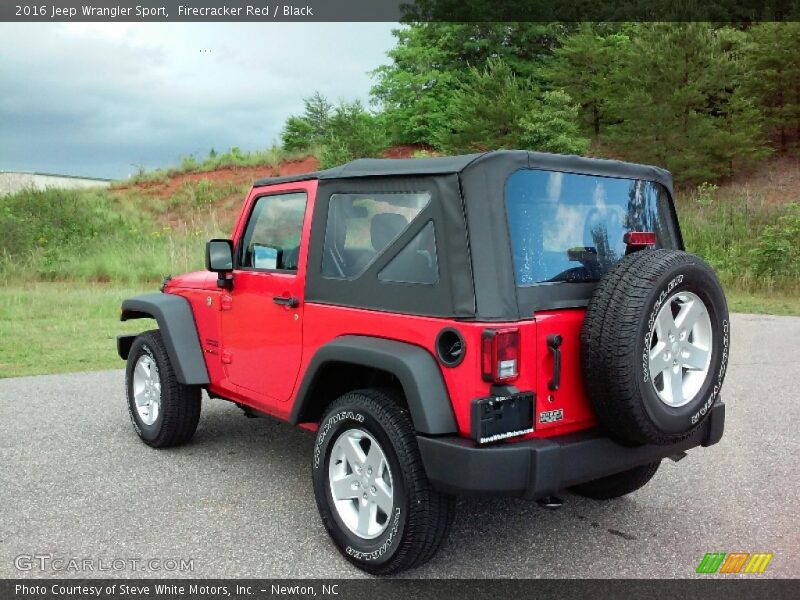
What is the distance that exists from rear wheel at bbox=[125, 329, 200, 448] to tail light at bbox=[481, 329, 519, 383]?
2.86 meters

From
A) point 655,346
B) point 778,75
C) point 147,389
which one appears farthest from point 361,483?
point 778,75

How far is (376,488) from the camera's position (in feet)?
10.9

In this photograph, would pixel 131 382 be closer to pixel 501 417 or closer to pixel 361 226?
pixel 361 226

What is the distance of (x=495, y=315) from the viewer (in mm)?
2982

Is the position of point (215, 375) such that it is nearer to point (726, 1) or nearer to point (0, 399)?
point (0, 399)

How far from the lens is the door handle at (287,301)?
12.9 ft

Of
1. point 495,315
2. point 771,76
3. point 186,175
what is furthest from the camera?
point 186,175

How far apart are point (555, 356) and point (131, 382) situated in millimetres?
3700

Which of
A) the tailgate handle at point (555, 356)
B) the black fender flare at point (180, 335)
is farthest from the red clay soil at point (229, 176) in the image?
the tailgate handle at point (555, 356)

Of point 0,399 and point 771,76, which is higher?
point 771,76

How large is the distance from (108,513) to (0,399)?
376 cm

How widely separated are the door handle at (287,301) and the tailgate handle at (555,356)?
1487 mm

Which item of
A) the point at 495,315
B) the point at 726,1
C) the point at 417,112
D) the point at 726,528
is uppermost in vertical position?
the point at 726,1

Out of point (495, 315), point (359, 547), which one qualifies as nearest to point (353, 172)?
point (495, 315)
